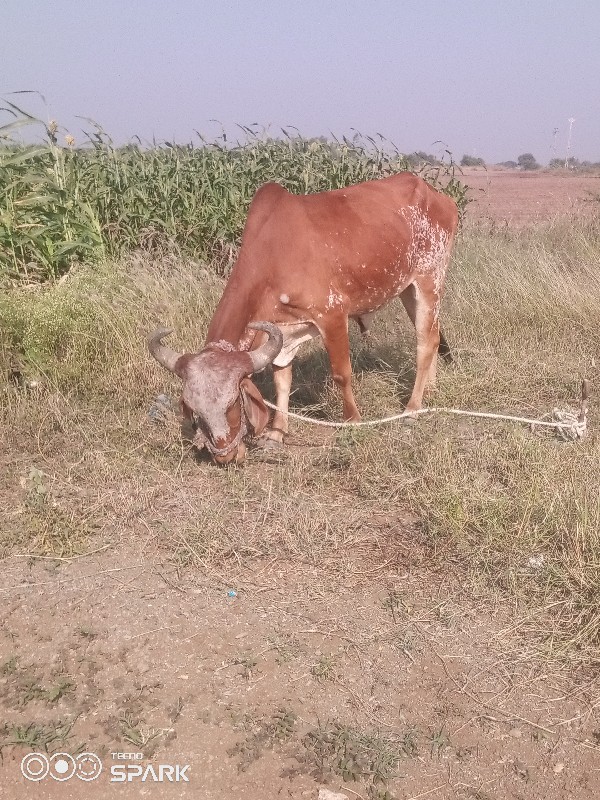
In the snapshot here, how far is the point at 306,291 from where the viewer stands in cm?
545

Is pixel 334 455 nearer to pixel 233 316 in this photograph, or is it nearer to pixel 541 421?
pixel 233 316

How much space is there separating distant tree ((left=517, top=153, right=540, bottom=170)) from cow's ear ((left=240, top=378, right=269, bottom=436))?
57.8 m

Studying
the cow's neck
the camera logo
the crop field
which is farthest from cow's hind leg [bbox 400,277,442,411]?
the camera logo

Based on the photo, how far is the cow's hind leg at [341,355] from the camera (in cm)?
564

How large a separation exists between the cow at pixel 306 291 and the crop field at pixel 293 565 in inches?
16.6

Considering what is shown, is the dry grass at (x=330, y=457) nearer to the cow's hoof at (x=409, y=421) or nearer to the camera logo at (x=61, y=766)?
the cow's hoof at (x=409, y=421)

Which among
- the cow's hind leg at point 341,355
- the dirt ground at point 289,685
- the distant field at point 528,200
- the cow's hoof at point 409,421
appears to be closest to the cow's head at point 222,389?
the cow's hind leg at point 341,355

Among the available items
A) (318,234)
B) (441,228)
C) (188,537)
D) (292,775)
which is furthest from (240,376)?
(441,228)

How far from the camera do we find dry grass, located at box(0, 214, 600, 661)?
161 inches

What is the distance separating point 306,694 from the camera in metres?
3.23

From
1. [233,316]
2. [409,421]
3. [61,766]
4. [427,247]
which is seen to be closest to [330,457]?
[409,421]

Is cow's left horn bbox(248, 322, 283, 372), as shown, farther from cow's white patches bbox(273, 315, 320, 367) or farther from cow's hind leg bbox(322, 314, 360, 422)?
cow's hind leg bbox(322, 314, 360, 422)

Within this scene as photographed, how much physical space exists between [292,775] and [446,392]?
418cm

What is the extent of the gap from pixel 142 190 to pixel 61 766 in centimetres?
700
